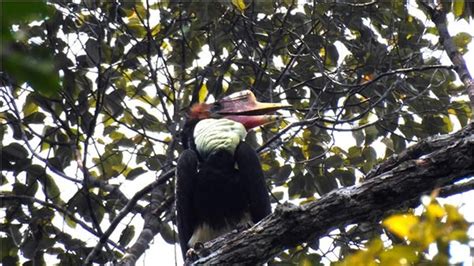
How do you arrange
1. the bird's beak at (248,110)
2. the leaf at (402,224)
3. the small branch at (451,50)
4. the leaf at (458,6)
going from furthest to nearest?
the bird's beak at (248,110)
the leaf at (458,6)
the small branch at (451,50)
the leaf at (402,224)

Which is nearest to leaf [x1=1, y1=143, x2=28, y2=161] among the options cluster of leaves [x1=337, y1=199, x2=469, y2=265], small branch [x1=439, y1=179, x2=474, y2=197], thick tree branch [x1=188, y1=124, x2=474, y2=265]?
thick tree branch [x1=188, y1=124, x2=474, y2=265]

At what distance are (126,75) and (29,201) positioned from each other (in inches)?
47.0

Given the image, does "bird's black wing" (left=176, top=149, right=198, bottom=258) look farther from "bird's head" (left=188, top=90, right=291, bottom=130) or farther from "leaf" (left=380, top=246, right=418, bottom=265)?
"leaf" (left=380, top=246, right=418, bottom=265)

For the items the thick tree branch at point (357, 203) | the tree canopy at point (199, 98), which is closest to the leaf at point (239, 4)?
the tree canopy at point (199, 98)

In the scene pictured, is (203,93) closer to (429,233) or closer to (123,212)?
(123,212)

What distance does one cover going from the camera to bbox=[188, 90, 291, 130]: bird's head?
5.00 meters

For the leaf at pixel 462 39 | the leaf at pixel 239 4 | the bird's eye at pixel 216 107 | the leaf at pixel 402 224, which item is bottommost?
the leaf at pixel 402 224

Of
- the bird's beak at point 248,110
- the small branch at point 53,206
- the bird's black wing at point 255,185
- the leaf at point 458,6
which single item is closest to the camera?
the leaf at point 458,6

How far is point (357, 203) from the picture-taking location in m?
2.86

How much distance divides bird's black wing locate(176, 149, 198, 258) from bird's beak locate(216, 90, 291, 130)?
67 cm

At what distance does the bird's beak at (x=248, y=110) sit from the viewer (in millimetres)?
4992

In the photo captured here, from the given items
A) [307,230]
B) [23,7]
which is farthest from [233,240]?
[23,7]

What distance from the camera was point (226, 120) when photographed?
4988 millimetres

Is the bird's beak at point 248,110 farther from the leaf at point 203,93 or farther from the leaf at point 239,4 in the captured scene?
the leaf at point 203,93
